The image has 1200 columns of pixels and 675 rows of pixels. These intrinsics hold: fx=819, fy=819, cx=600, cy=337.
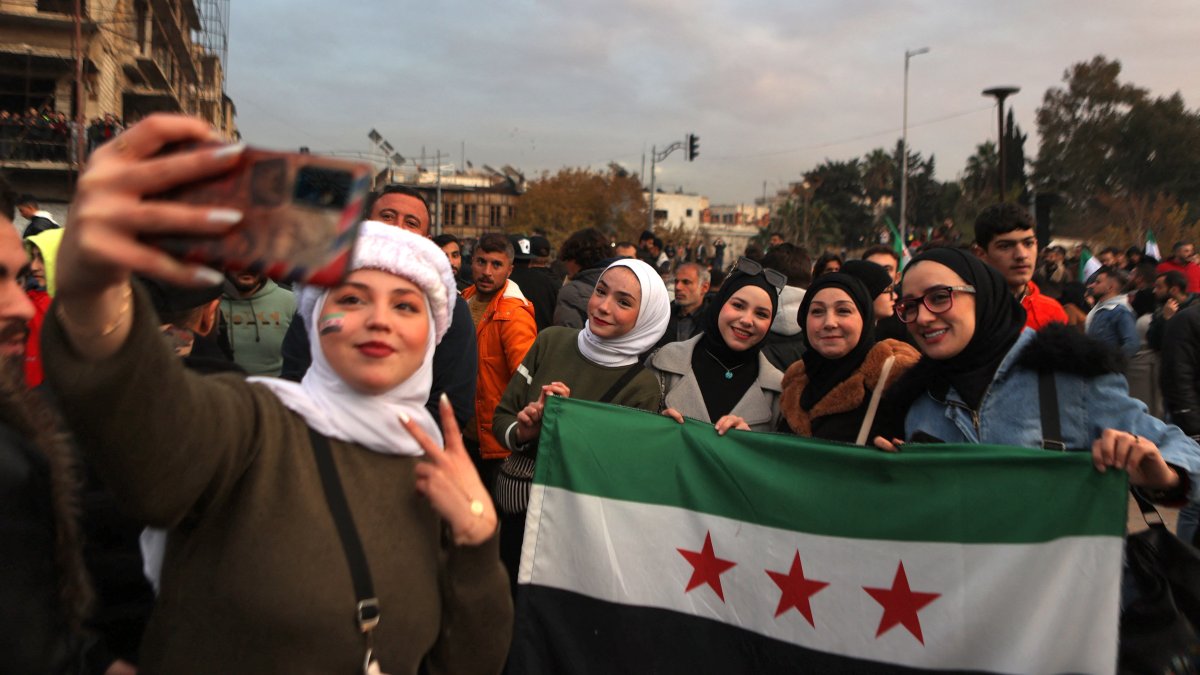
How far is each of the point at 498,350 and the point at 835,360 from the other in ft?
7.11

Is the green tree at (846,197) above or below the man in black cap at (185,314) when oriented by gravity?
above

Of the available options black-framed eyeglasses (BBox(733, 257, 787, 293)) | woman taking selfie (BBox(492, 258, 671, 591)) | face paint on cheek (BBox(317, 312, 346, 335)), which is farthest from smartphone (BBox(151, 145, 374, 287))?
black-framed eyeglasses (BBox(733, 257, 787, 293))

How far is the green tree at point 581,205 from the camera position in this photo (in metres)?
63.3

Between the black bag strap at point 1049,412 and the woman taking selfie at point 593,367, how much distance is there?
166 centimetres

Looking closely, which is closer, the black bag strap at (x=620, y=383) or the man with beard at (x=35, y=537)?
the man with beard at (x=35, y=537)

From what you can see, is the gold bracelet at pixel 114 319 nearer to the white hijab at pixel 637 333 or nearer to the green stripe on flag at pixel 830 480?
the green stripe on flag at pixel 830 480

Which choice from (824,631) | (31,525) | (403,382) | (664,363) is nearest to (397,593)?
(403,382)

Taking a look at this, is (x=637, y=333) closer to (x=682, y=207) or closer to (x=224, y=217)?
(x=224, y=217)

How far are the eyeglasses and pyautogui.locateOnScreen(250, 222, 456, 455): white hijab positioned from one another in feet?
5.96

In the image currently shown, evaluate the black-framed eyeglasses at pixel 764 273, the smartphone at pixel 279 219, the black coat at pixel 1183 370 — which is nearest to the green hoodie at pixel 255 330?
the black-framed eyeglasses at pixel 764 273

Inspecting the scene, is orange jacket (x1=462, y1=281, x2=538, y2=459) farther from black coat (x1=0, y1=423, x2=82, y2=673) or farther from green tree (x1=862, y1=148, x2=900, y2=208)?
green tree (x1=862, y1=148, x2=900, y2=208)

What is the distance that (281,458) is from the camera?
5.44 feet

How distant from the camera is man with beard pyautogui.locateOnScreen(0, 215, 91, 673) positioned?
59.1 inches

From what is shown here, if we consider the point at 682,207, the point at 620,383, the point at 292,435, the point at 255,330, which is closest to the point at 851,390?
the point at 620,383
